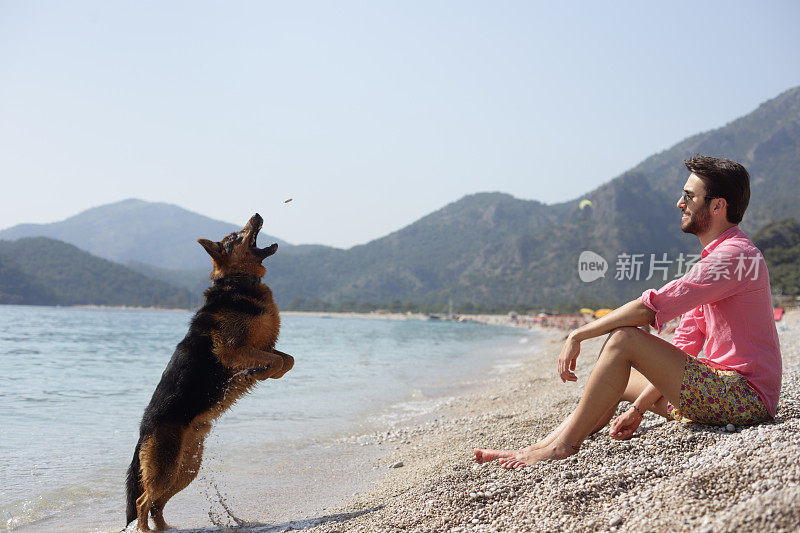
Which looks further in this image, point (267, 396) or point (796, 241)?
point (796, 241)

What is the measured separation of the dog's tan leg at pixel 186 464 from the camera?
3.93 metres

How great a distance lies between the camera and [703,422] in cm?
331

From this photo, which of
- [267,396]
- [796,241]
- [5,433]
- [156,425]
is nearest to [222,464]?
[156,425]

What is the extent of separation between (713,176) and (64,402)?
36.6ft

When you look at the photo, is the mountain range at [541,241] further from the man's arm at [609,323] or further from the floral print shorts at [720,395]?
the man's arm at [609,323]

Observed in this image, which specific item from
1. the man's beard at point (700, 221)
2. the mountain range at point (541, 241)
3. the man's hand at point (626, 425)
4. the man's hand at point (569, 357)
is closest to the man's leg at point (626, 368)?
the man's hand at point (569, 357)

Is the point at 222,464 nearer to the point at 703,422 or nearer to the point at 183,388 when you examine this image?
the point at 183,388

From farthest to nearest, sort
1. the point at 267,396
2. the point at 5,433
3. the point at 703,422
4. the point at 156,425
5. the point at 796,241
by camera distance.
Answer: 1. the point at 796,241
2. the point at 267,396
3. the point at 5,433
4. the point at 156,425
5. the point at 703,422

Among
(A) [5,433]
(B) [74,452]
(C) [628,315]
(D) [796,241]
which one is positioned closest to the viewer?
(C) [628,315]

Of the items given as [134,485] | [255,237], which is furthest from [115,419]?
[255,237]

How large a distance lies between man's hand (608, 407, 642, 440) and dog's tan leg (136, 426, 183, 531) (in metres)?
3.06

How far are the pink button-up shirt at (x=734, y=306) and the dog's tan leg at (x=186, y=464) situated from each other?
3167 millimetres

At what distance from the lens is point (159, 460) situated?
3814 millimetres

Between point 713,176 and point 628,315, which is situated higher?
point 713,176
